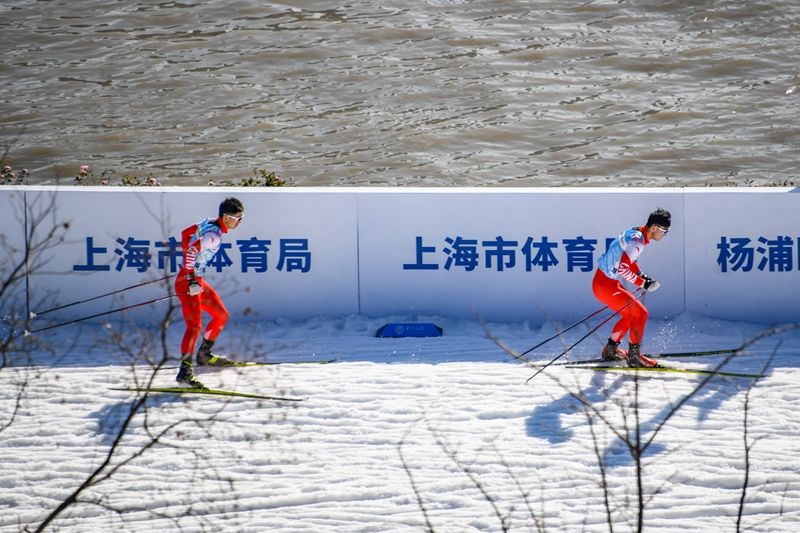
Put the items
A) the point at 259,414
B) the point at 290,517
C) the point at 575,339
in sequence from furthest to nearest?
the point at 575,339
the point at 259,414
the point at 290,517

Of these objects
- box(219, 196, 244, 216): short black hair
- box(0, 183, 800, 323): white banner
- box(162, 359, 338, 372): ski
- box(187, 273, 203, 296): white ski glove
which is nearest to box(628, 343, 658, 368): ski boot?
box(0, 183, 800, 323): white banner

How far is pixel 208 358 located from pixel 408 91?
42.7 ft

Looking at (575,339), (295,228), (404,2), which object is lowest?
(575,339)

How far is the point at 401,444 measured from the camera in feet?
25.0

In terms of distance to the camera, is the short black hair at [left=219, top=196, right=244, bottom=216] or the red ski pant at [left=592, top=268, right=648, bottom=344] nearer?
the short black hair at [left=219, top=196, right=244, bottom=216]

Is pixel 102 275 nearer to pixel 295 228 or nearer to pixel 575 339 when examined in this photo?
pixel 295 228

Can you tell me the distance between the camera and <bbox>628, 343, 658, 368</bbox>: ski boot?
9445 mm

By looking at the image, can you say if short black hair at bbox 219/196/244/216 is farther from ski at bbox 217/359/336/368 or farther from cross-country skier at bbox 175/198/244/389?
ski at bbox 217/359/336/368

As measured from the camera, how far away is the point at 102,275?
11289 millimetres

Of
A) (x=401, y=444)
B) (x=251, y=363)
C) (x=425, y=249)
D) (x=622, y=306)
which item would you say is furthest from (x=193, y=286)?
(x=622, y=306)

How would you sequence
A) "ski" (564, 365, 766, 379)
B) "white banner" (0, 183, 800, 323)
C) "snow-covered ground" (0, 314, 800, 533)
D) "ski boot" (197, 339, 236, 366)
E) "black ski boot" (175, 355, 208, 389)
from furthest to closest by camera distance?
"white banner" (0, 183, 800, 323)
"ski boot" (197, 339, 236, 366)
"ski" (564, 365, 766, 379)
"black ski boot" (175, 355, 208, 389)
"snow-covered ground" (0, 314, 800, 533)

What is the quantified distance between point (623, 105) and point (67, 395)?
599 inches

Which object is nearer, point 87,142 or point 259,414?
point 259,414

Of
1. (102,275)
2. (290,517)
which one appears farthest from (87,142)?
(290,517)
